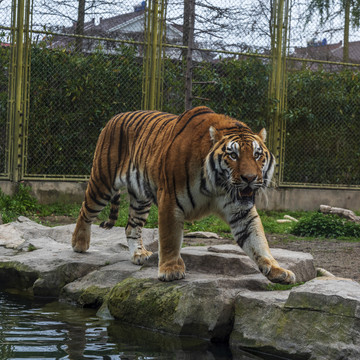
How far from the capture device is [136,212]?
584 cm

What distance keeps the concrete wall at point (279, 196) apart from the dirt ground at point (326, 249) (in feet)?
2.22

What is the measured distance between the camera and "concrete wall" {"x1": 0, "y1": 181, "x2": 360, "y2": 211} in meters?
9.66

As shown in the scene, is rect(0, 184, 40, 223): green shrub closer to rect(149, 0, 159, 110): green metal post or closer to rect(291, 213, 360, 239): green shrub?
rect(149, 0, 159, 110): green metal post

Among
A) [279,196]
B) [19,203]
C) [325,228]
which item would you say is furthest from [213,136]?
[279,196]

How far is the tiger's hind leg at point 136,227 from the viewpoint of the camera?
564 centimetres

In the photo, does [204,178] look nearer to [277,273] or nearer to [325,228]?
[277,273]

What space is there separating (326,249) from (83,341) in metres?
4.26

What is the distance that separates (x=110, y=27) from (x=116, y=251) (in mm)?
5048

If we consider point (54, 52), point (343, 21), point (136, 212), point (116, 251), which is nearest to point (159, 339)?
point (136, 212)

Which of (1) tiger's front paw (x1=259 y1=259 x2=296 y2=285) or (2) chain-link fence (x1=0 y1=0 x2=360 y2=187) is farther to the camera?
(2) chain-link fence (x1=0 y1=0 x2=360 y2=187)

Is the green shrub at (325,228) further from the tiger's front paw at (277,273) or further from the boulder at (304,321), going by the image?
the boulder at (304,321)

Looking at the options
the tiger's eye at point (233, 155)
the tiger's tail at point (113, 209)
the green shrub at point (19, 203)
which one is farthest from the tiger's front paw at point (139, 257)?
the green shrub at point (19, 203)

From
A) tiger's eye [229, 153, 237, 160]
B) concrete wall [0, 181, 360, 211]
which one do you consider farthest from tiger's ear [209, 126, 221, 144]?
concrete wall [0, 181, 360, 211]

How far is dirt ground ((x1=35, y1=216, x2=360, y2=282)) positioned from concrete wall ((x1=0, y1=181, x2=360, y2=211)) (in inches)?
26.6
